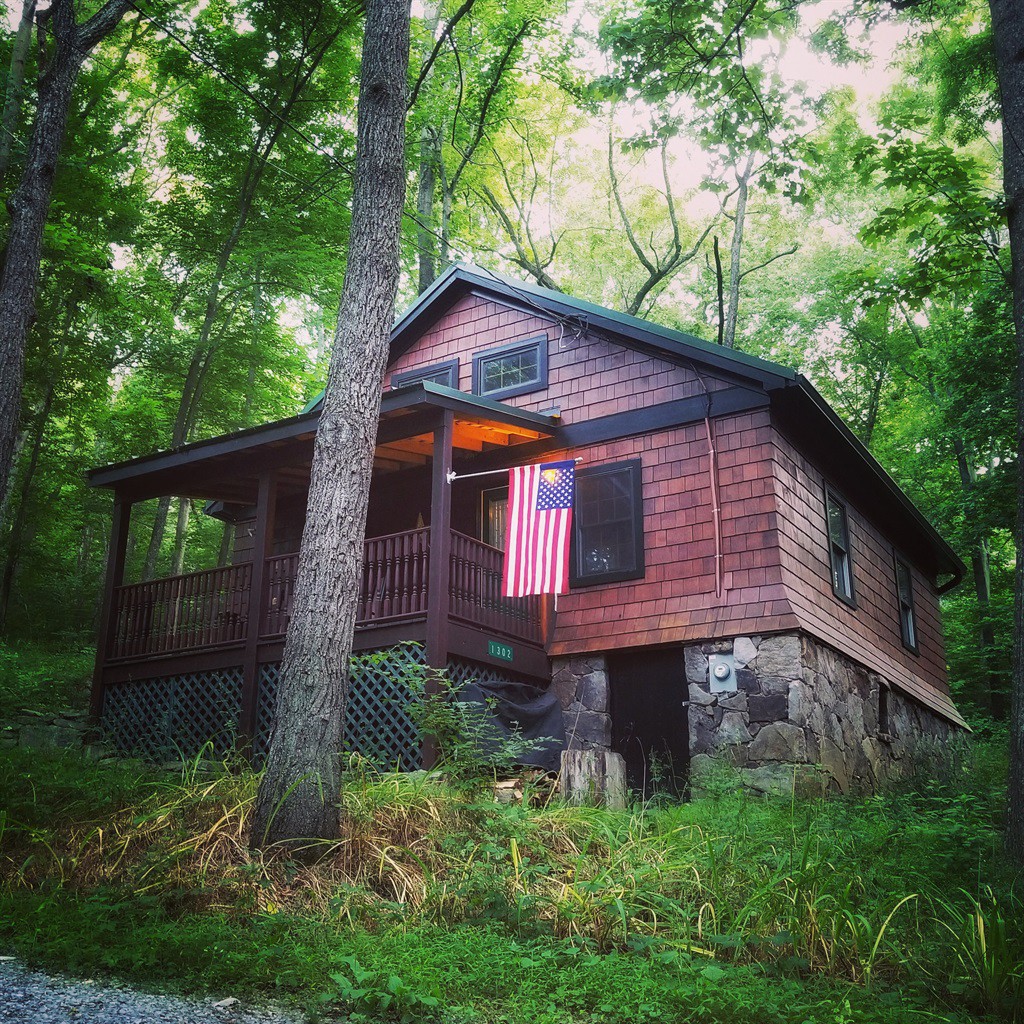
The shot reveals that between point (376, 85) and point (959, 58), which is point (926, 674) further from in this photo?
point (376, 85)

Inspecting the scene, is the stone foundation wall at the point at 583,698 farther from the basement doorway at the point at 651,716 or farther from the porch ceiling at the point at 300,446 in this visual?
the porch ceiling at the point at 300,446

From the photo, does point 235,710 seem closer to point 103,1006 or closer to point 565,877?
point 565,877

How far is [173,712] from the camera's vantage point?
39.8 feet

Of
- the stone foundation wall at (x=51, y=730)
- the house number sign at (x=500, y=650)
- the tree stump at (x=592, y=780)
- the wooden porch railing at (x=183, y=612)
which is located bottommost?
the tree stump at (x=592, y=780)

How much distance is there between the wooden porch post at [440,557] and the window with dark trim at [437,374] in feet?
11.9

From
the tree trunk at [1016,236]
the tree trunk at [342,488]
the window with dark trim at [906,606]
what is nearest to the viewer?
the tree trunk at [342,488]

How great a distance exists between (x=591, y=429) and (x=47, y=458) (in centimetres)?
1484

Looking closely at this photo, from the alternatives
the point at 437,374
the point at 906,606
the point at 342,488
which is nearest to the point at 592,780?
the point at 342,488

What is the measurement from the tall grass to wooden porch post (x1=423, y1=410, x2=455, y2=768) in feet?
9.69

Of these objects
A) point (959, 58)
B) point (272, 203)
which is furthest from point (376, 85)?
point (272, 203)

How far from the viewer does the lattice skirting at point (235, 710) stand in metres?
10.1

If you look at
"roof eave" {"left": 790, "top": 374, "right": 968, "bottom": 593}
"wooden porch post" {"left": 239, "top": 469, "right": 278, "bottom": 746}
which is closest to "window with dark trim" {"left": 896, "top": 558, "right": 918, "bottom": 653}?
"roof eave" {"left": 790, "top": 374, "right": 968, "bottom": 593}

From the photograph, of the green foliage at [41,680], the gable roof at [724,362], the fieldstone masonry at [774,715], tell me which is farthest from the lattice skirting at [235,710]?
the gable roof at [724,362]

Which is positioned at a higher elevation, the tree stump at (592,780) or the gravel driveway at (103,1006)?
the tree stump at (592,780)
